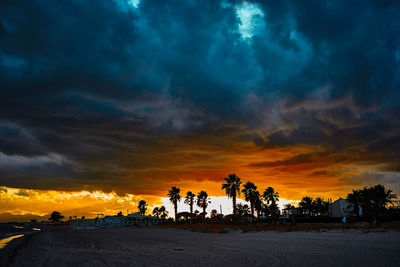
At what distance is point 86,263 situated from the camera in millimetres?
13180

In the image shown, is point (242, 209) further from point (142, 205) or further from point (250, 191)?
point (142, 205)

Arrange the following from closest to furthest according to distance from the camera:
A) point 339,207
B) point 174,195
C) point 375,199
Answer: point 375,199 < point 339,207 < point 174,195

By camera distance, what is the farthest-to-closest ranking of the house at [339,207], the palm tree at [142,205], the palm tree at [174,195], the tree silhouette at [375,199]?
1. the palm tree at [142,205]
2. the palm tree at [174,195]
3. the house at [339,207]
4. the tree silhouette at [375,199]

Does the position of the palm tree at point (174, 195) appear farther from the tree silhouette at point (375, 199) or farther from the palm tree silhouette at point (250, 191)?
the tree silhouette at point (375, 199)

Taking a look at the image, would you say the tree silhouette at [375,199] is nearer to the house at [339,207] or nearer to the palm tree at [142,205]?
the house at [339,207]

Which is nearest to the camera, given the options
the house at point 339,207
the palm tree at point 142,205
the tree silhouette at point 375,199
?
the tree silhouette at point 375,199

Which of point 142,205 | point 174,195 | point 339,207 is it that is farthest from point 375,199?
point 142,205

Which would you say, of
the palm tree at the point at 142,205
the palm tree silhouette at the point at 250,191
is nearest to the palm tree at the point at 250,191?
the palm tree silhouette at the point at 250,191

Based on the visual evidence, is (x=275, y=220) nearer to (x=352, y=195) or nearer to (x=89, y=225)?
(x=352, y=195)

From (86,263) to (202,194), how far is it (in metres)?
90.1

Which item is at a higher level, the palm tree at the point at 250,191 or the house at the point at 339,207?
the palm tree at the point at 250,191

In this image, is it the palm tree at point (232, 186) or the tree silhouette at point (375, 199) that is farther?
the palm tree at point (232, 186)

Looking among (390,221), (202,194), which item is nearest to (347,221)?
(390,221)

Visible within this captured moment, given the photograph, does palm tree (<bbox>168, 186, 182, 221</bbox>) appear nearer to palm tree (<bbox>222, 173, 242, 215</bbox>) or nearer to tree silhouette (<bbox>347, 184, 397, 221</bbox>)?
palm tree (<bbox>222, 173, 242, 215</bbox>)
